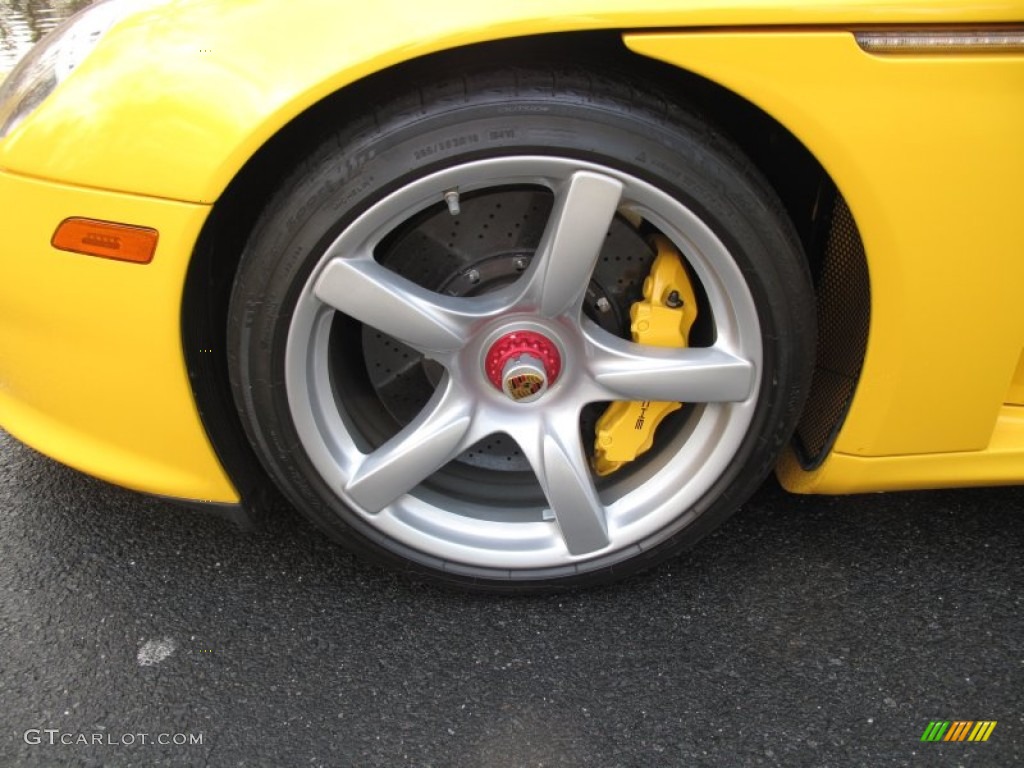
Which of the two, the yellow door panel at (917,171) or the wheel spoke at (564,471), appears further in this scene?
the wheel spoke at (564,471)

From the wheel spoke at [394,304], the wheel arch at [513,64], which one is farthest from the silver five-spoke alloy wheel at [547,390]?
the wheel arch at [513,64]

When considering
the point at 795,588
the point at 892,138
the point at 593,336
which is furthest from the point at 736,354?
the point at 795,588

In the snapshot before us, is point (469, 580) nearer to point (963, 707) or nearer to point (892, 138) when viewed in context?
point (963, 707)

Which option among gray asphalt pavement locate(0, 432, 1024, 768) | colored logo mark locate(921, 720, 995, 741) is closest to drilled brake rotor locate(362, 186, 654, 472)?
gray asphalt pavement locate(0, 432, 1024, 768)

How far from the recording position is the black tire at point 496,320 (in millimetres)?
1223

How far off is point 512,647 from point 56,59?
1.32 m

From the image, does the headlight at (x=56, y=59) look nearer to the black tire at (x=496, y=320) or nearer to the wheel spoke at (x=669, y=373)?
the black tire at (x=496, y=320)

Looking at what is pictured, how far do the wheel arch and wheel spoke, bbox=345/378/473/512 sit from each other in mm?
249

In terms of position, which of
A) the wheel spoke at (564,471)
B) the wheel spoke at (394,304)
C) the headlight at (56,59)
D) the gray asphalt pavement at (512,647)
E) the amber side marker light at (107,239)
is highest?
the headlight at (56,59)

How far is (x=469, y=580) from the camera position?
1596mm

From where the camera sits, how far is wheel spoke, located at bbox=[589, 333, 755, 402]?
4.61ft

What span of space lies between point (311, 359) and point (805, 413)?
962 mm

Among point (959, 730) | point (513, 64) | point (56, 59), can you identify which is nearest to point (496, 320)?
point (513, 64)

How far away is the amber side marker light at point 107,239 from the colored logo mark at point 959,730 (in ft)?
4.91
